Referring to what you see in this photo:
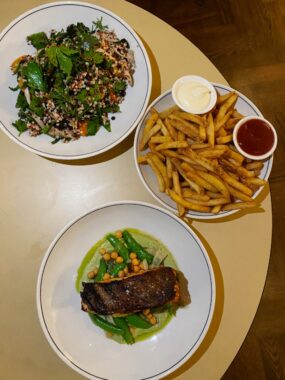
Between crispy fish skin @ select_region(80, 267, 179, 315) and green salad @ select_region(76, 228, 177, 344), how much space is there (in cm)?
9

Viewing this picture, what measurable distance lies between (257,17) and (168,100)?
5.82ft

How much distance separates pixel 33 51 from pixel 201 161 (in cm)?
121

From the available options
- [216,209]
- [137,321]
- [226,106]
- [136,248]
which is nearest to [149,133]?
[226,106]

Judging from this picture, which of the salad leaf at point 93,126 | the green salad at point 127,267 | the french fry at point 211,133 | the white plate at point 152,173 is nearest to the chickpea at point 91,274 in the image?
the green salad at point 127,267

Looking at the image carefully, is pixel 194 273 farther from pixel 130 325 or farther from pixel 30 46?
pixel 30 46

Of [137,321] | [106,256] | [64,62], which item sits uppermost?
[64,62]

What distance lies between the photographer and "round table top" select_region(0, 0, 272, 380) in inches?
98.8

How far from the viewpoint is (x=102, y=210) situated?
8.15ft

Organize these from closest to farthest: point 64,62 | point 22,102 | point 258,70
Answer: point 64,62 → point 22,102 → point 258,70

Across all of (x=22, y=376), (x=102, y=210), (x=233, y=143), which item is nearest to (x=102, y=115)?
(x=102, y=210)

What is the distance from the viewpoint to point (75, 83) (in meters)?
2.54

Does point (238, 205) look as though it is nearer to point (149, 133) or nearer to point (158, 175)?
point (158, 175)

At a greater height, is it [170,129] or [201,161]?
[170,129]

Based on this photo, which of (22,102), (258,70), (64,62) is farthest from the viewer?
(258,70)
